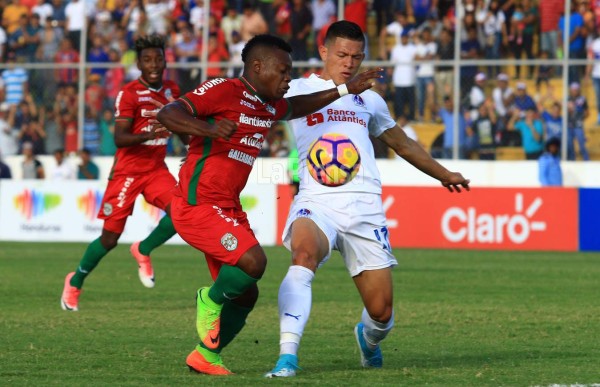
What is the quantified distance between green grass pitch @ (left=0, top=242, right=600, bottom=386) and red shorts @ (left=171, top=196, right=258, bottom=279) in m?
0.77

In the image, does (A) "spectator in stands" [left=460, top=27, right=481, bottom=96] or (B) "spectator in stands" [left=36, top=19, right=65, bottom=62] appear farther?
(B) "spectator in stands" [left=36, top=19, right=65, bottom=62]

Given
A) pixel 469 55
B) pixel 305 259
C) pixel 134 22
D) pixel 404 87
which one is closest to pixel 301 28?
pixel 404 87

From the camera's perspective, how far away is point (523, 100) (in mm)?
23891

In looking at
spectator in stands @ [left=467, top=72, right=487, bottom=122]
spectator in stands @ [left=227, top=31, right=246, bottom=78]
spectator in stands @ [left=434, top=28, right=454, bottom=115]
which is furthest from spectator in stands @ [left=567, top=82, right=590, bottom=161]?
spectator in stands @ [left=227, top=31, right=246, bottom=78]

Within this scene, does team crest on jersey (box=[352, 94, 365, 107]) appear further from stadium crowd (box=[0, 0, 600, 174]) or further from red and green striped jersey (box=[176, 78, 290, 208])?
stadium crowd (box=[0, 0, 600, 174])

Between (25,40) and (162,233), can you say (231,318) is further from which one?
(25,40)

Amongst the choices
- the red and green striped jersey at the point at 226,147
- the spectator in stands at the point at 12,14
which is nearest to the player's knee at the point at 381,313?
the red and green striped jersey at the point at 226,147

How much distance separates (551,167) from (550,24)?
9.42 ft

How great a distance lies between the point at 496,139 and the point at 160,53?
12.8 metres

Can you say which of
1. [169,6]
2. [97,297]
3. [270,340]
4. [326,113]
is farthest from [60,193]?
[326,113]

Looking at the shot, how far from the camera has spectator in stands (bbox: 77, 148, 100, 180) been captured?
2570 centimetres

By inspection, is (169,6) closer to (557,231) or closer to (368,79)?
(557,231)

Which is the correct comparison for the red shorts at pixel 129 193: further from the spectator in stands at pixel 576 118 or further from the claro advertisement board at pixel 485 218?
the spectator in stands at pixel 576 118

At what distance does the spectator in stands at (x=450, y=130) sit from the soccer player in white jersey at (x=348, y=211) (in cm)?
1582
